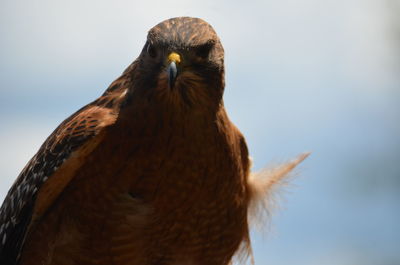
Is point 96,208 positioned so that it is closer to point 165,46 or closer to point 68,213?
point 68,213

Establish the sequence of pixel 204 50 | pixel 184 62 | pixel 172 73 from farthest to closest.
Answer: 1. pixel 204 50
2. pixel 184 62
3. pixel 172 73

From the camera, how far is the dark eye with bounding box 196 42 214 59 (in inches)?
187

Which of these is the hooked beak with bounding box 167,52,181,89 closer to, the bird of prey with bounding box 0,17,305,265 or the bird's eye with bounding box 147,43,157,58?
the bird of prey with bounding box 0,17,305,265

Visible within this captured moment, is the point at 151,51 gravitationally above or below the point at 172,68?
above

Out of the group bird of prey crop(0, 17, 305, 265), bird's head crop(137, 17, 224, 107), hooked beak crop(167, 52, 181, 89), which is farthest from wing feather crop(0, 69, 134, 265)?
hooked beak crop(167, 52, 181, 89)

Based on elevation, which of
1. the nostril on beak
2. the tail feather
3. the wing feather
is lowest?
the tail feather

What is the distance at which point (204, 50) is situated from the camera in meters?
4.78

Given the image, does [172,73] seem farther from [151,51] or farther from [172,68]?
[151,51]

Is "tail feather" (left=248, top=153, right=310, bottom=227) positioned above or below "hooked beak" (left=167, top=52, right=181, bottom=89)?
below

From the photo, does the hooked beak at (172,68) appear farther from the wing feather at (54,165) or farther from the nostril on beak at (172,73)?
the wing feather at (54,165)

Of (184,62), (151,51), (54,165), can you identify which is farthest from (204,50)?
(54,165)

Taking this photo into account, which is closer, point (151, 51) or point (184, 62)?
point (184, 62)

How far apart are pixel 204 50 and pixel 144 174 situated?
1.02 metres

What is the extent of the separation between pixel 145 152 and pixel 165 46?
31.8 inches
